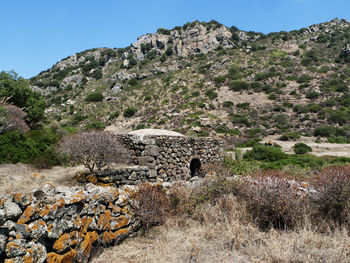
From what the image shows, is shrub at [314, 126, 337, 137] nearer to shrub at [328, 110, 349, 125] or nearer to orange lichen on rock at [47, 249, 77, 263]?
shrub at [328, 110, 349, 125]

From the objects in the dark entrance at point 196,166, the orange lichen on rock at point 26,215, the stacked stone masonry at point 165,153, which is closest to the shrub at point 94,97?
the dark entrance at point 196,166

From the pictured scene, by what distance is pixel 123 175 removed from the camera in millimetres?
8422

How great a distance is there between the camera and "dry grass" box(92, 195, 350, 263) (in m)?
3.49

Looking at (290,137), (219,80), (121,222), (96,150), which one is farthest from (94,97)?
(121,222)

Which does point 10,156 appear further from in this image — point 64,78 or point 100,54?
point 100,54

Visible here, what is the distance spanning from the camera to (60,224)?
11.2 feet

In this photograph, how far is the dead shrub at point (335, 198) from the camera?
464 cm

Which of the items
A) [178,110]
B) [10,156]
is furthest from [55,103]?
[10,156]

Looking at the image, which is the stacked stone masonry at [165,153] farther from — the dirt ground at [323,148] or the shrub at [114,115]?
the shrub at [114,115]

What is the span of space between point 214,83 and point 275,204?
4021 centimetres

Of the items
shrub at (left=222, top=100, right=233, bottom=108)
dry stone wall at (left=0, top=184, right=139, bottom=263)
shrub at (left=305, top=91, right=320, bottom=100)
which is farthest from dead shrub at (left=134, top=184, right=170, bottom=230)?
shrub at (left=305, top=91, right=320, bottom=100)

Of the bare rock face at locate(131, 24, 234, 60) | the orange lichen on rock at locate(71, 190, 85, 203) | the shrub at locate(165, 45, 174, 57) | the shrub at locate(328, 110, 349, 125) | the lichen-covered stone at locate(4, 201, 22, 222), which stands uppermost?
the bare rock face at locate(131, 24, 234, 60)

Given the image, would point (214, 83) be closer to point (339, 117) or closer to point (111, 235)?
point (339, 117)

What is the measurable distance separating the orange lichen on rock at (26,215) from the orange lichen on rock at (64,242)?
56cm
